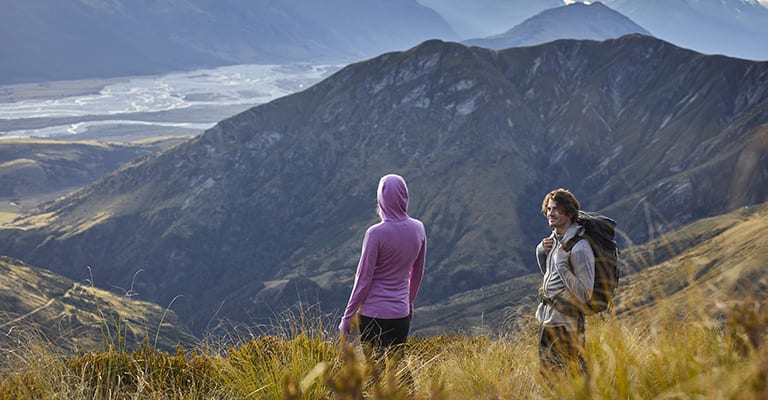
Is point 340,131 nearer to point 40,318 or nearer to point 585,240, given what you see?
point 40,318

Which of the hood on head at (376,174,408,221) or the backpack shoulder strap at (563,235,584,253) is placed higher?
the hood on head at (376,174,408,221)

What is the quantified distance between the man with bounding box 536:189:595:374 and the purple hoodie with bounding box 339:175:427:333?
1375mm

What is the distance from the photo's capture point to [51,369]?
557cm

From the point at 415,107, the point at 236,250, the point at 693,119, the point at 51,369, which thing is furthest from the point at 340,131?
the point at 51,369

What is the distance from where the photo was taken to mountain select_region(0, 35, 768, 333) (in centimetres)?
13800

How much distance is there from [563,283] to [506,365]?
3.76ft

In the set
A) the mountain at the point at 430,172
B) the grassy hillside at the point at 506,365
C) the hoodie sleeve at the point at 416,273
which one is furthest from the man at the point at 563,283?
the mountain at the point at 430,172

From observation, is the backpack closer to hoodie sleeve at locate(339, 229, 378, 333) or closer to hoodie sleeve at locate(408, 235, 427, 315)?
hoodie sleeve at locate(408, 235, 427, 315)

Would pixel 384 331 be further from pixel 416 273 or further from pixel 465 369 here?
pixel 465 369

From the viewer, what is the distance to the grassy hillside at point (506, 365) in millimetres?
2621

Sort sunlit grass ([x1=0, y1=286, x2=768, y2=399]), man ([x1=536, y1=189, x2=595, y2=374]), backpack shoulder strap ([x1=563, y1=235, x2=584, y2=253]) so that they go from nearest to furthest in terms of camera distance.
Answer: sunlit grass ([x1=0, y1=286, x2=768, y2=399])
man ([x1=536, y1=189, x2=595, y2=374])
backpack shoulder strap ([x1=563, y1=235, x2=584, y2=253])

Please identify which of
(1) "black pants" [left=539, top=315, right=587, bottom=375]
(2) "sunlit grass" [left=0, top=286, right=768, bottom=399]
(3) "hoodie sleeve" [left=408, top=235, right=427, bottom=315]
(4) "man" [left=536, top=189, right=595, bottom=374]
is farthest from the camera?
(3) "hoodie sleeve" [left=408, top=235, right=427, bottom=315]

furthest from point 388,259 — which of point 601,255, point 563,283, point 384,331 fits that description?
point 601,255

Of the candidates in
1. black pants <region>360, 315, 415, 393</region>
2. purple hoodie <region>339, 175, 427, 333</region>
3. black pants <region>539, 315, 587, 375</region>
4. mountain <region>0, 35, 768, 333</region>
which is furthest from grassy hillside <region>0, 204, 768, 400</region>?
mountain <region>0, 35, 768, 333</region>
